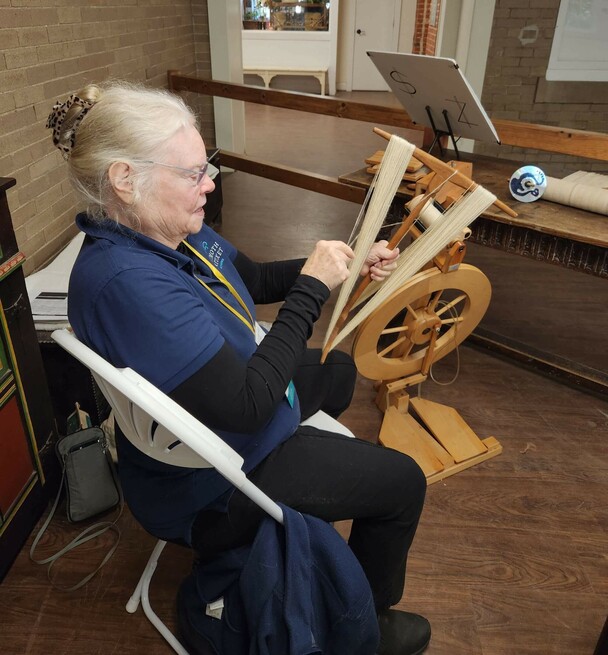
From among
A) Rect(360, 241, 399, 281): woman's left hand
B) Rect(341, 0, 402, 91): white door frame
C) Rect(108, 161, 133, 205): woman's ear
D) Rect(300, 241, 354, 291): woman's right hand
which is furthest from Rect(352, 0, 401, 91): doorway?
Rect(108, 161, 133, 205): woman's ear

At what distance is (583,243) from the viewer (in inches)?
76.5

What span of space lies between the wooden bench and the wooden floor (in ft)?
24.5

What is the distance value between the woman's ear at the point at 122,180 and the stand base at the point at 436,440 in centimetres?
135

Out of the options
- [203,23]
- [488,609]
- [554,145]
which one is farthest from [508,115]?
[488,609]

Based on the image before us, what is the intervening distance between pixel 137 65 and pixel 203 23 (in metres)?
1.55

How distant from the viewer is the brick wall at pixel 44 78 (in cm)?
212

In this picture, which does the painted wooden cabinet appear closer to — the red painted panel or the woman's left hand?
the red painted panel

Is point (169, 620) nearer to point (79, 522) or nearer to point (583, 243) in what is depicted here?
point (79, 522)

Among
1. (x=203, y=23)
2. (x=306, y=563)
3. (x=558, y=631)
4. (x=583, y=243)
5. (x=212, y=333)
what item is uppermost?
(x=203, y=23)

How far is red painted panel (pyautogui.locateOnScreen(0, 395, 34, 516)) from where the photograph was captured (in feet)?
5.15

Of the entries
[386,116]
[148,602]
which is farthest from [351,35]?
[148,602]

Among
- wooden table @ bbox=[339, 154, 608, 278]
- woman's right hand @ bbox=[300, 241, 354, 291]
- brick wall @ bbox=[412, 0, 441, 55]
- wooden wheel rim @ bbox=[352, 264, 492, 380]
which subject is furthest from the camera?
brick wall @ bbox=[412, 0, 441, 55]

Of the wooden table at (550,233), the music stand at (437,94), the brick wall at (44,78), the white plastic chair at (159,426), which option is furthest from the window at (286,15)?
the white plastic chair at (159,426)

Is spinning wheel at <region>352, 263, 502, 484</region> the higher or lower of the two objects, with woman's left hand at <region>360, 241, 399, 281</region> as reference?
lower
